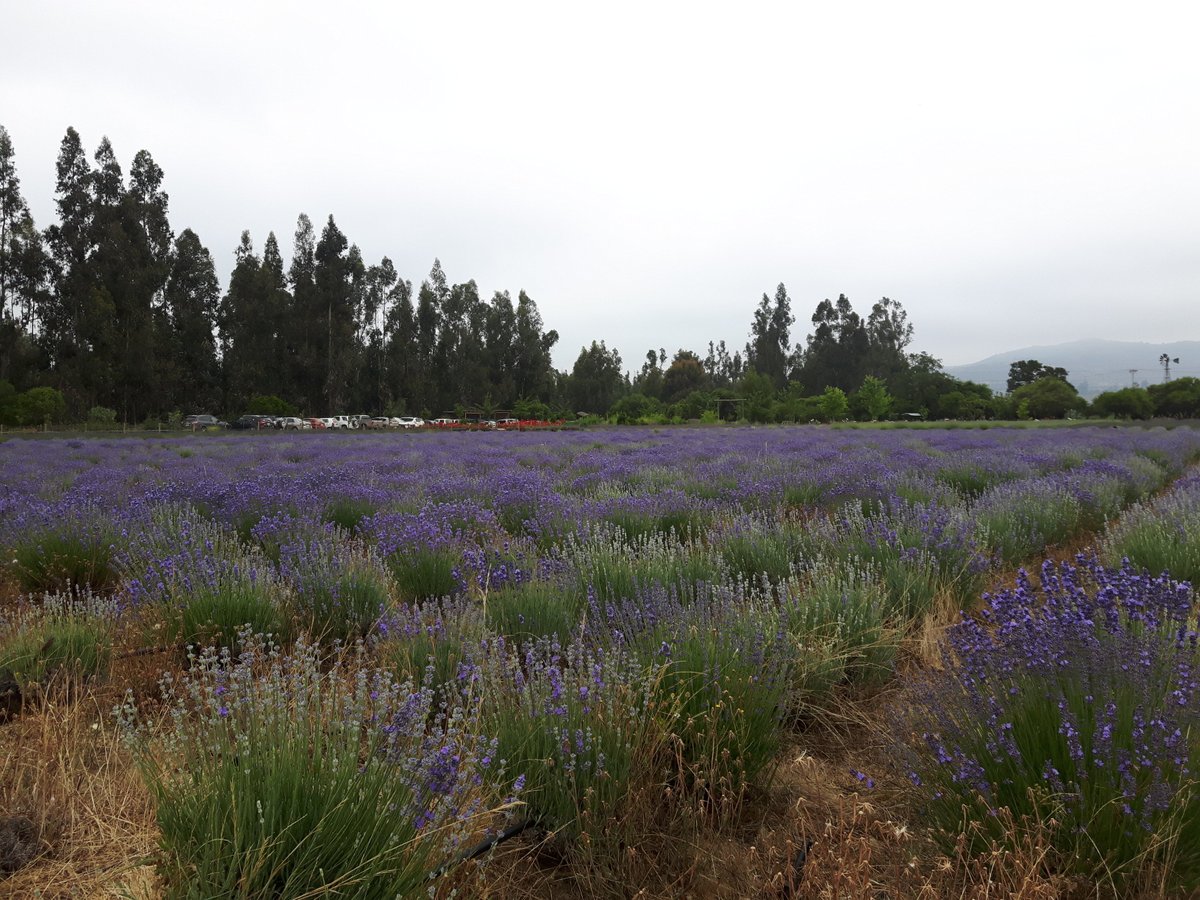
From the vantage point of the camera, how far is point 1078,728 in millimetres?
1834

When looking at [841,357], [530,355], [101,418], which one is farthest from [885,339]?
[101,418]

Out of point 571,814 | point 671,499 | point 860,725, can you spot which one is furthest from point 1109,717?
point 671,499

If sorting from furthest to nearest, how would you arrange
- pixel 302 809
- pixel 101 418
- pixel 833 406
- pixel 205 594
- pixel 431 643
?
1. pixel 833 406
2. pixel 101 418
3. pixel 205 594
4. pixel 431 643
5. pixel 302 809

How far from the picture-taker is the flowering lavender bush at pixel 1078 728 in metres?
1.66

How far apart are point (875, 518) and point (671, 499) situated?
1.86 meters

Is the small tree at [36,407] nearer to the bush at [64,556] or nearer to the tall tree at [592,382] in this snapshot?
the bush at [64,556]

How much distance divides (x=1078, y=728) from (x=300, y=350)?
192 feet

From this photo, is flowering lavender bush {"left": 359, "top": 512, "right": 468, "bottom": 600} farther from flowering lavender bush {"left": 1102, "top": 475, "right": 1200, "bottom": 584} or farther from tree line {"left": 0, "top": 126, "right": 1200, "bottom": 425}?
tree line {"left": 0, "top": 126, "right": 1200, "bottom": 425}

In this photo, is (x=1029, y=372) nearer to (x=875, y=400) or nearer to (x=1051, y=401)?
(x=1051, y=401)

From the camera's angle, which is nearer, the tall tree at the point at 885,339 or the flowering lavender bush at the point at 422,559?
the flowering lavender bush at the point at 422,559

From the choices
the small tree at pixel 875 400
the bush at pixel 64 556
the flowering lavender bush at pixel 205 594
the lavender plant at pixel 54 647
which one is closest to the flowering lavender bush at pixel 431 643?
the flowering lavender bush at pixel 205 594

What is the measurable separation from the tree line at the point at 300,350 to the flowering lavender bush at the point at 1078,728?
3772 centimetres

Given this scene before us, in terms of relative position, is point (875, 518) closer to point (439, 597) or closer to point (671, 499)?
point (671, 499)

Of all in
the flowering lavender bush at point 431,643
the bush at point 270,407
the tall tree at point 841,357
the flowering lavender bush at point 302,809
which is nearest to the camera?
the flowering lavender bush at point 302,809
